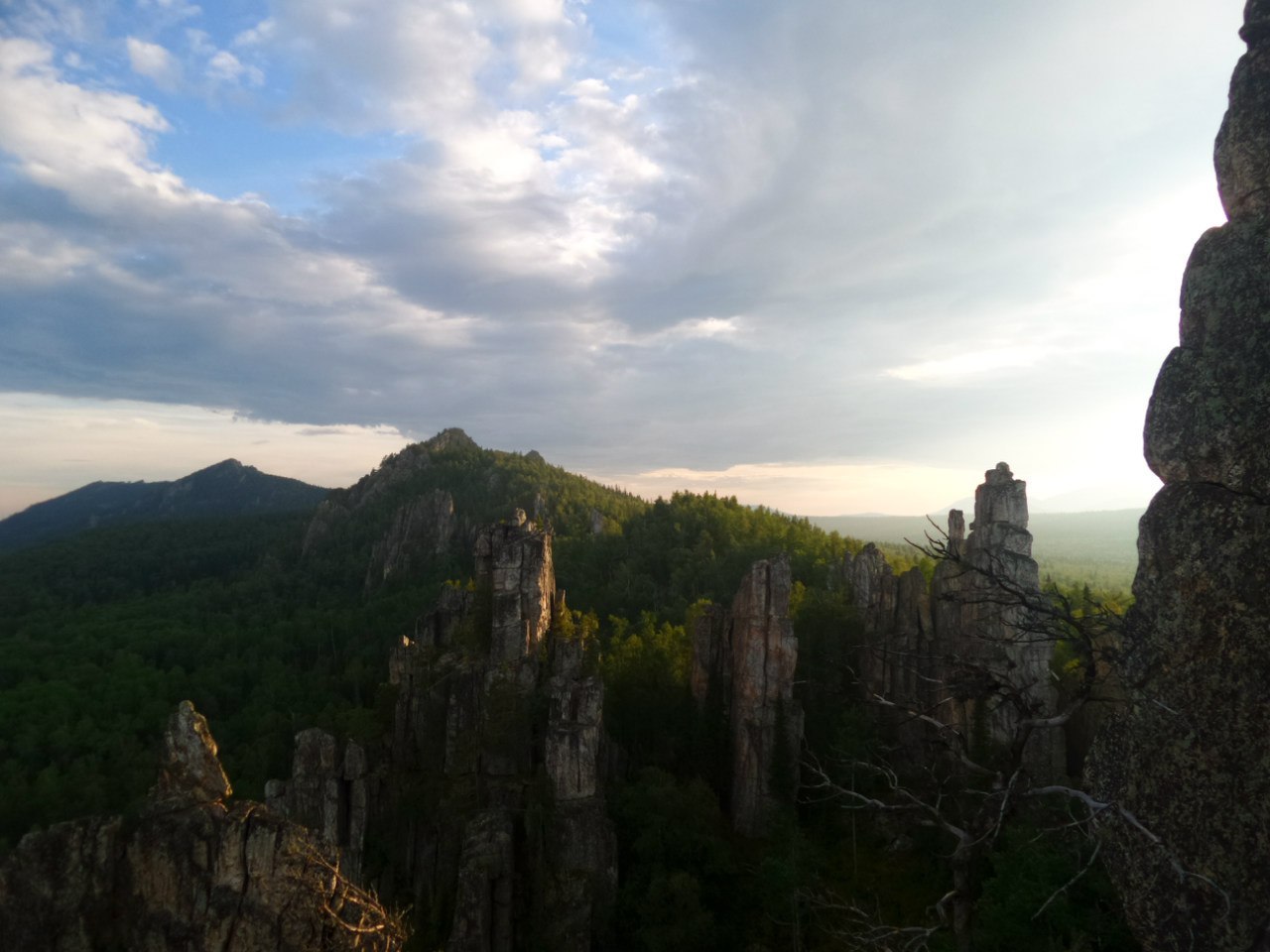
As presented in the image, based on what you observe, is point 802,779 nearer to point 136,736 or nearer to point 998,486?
point 998,486

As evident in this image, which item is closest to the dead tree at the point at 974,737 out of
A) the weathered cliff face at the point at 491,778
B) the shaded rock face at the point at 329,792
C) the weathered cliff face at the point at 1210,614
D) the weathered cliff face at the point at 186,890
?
the weathered cliff face at the point at 1210,614

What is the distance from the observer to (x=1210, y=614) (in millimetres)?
5988

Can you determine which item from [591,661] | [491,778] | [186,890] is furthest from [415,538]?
[186,890]

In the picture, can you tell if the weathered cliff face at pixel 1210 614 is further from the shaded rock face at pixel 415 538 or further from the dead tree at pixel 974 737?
the shaded rock face at pixel 415 538

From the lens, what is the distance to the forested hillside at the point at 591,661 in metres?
25.5

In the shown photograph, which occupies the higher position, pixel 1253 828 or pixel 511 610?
pixel 1253 828

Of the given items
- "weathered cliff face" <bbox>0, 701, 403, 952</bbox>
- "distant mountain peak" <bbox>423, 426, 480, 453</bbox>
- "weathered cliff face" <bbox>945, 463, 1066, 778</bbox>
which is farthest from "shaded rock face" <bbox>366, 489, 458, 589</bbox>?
"weathered cliff face" <bbox>0, 701, 403, 952</bbox>

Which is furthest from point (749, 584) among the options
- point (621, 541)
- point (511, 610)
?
point (621, 541)

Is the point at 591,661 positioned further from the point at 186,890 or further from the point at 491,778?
the point at 186,890

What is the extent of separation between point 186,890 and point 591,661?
92.9ft

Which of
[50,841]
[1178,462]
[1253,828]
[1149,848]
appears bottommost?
[50,841]

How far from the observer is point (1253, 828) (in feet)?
18.0

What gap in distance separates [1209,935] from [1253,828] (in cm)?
96

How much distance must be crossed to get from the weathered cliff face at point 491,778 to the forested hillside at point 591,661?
2019 millimetres
